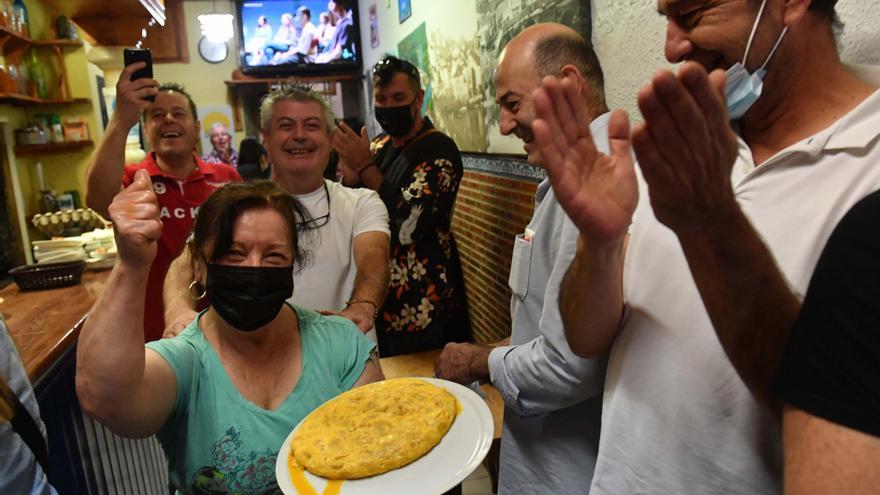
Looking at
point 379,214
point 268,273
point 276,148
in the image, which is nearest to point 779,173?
point 268,273

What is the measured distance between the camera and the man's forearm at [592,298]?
92 centimetres

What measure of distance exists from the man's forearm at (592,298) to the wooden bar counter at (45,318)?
4.64ft

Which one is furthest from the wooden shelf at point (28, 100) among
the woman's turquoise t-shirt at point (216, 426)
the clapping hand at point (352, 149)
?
the woman's turquoise t-shirt at point (216, 426)

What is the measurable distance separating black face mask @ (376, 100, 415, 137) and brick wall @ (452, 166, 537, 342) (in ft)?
2.01

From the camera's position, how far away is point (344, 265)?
6.89ft

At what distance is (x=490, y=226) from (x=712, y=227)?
2.77 metres

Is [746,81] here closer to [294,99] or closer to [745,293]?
[745,293]

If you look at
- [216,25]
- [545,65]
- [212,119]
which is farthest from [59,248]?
[212,119]

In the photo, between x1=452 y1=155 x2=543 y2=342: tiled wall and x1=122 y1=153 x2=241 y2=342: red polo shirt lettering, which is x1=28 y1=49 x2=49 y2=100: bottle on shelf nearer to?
x1=122 y1=153 x2=241 y2=342: red polo shirt lettering

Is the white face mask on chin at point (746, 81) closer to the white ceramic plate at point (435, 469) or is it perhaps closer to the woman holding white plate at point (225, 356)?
the white ceramic plate at point (435, 469)

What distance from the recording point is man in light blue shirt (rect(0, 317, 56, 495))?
3.22 ft

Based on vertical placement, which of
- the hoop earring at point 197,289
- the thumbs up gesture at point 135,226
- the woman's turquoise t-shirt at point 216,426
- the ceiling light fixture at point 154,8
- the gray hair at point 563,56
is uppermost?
the ceiling light fixture at point 154,8

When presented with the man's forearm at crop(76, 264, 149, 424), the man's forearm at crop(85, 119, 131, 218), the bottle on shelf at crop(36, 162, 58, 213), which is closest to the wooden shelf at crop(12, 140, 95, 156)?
the bottle on shelf at crop(36, 162, 58, 213)

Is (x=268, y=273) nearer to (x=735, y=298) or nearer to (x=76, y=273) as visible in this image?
(x=735, y=298)
